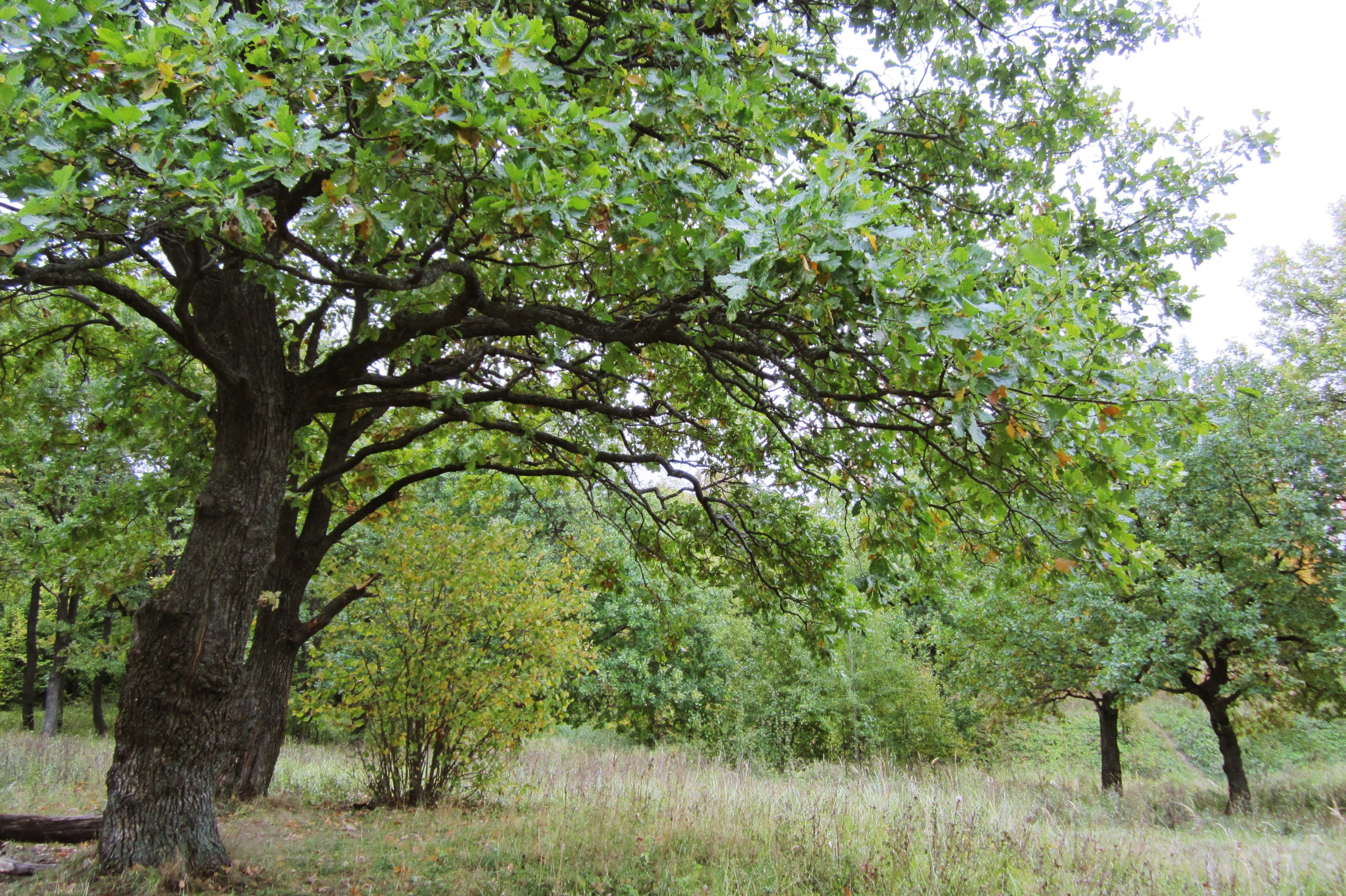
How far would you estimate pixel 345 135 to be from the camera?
3203 millimetres

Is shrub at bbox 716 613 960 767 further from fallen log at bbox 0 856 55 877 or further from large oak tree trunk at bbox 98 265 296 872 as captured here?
fallen log at bbox 0 856 55 877

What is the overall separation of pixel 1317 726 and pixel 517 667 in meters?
18.7

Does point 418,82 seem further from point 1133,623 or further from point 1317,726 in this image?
point 1317,726

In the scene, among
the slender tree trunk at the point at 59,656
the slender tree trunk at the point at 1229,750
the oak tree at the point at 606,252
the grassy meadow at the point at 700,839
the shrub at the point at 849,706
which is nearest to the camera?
the oak tree at the point at 606,252

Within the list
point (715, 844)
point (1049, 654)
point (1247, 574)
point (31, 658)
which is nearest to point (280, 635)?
point (715, 844)

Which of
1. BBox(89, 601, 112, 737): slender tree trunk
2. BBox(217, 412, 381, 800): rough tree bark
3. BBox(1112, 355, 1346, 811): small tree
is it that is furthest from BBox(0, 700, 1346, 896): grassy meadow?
BBox(89, 601, 112, 737): slender tree trunk

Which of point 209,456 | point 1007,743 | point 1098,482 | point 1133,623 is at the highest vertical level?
point 209,456

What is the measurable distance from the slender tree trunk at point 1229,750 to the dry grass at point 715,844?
3.33 meters

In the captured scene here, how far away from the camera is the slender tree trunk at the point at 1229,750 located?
1227cm

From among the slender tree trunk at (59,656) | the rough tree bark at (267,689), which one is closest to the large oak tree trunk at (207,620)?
the rough tree bark at (267,689)

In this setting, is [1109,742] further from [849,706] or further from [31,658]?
[31,658]

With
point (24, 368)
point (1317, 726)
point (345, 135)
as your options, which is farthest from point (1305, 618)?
point (24, 368)

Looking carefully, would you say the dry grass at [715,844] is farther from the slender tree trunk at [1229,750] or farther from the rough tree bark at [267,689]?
the slender tree trunk at [1229,750]

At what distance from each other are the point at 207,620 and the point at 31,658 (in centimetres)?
2085
